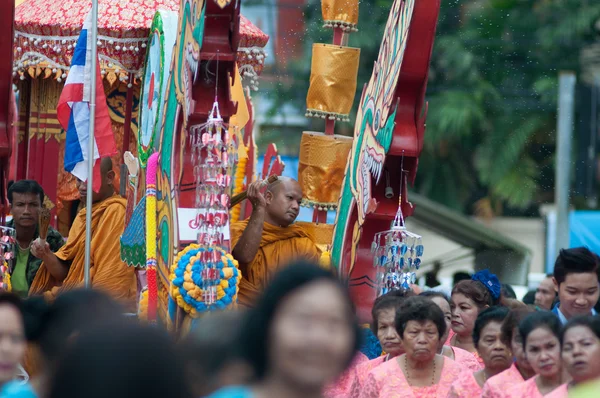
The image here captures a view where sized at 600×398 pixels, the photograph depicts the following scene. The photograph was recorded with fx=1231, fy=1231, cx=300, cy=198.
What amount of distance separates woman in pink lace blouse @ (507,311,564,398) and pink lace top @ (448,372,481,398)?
445 millimetres

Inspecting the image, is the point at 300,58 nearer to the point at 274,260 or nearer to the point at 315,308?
the point at 274,260

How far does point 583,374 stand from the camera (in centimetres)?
444

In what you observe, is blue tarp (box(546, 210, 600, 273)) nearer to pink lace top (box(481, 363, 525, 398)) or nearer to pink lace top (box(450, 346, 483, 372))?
pink lace top (box(450, 346, 483, 372))

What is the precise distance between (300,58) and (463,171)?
344 cm

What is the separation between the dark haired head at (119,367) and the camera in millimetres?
2236

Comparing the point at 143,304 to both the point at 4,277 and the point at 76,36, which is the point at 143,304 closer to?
the point at 4,277

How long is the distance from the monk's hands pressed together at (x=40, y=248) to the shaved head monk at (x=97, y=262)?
0.17ft

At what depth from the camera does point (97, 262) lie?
8.06 m

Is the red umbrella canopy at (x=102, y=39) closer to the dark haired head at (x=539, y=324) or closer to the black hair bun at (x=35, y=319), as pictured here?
the dark haired head at (x=539, y=324)

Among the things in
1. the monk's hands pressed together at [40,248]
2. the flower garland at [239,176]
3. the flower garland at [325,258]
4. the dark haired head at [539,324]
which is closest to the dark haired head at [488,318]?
the dark haired head at [539,324]

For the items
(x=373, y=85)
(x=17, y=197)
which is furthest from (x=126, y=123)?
(x=373, y=85)

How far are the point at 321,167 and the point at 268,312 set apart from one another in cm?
601

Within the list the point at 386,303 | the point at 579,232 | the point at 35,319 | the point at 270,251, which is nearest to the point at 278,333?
the point at 35,319

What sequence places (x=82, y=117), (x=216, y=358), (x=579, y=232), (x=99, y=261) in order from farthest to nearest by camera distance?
1. (x=579, y=232)
2. (x=82, y=117)
3. (x=99, y=261)
4. (x=216, y=358)
